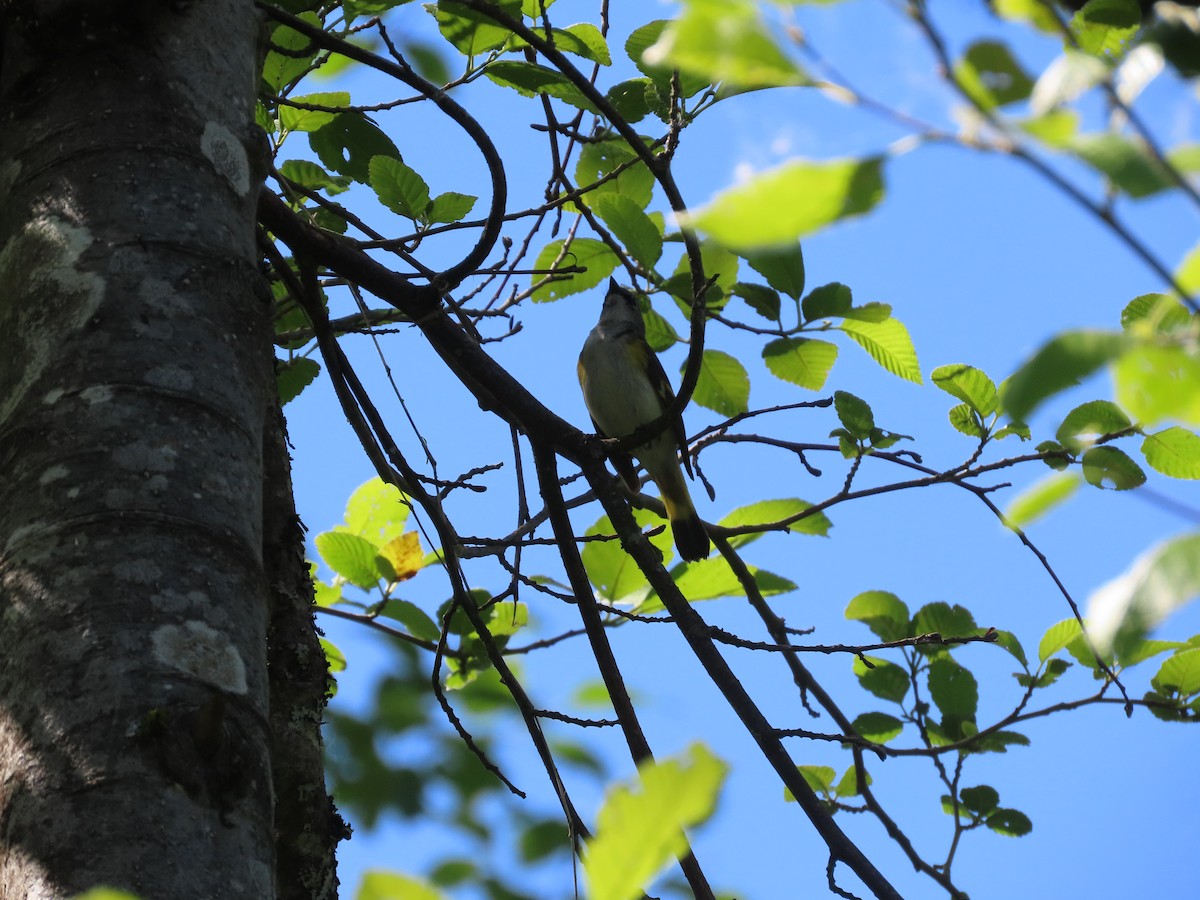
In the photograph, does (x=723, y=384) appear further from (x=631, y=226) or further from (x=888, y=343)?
(x=631, y=226)

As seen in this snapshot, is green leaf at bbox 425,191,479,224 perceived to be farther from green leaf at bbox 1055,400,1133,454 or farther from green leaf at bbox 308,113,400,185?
green leaf at bbox 1055,400,1133,454

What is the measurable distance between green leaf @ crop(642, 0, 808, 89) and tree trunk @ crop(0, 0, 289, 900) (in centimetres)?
104

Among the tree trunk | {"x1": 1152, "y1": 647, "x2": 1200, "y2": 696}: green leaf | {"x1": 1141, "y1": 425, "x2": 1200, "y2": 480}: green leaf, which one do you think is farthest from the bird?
the tree trunk

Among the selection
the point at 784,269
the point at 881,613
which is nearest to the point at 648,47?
the point at 784,269

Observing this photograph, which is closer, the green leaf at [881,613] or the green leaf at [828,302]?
the green leaf at [828,302]

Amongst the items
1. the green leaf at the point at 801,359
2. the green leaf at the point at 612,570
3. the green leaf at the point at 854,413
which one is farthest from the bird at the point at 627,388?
the green leaf at the point at 854,413

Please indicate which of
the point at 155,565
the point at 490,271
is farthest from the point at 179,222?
the point at 490,271

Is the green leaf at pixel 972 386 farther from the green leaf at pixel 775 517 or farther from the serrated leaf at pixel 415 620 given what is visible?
the serrated leaf at pixel 415 620

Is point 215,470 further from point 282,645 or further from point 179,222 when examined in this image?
point 282,645

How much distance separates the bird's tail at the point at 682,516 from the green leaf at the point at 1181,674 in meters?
2.21

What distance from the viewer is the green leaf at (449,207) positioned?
293 cm

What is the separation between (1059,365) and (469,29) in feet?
8.05

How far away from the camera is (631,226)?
9.28 ft

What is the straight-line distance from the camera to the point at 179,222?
1857 millimetres
